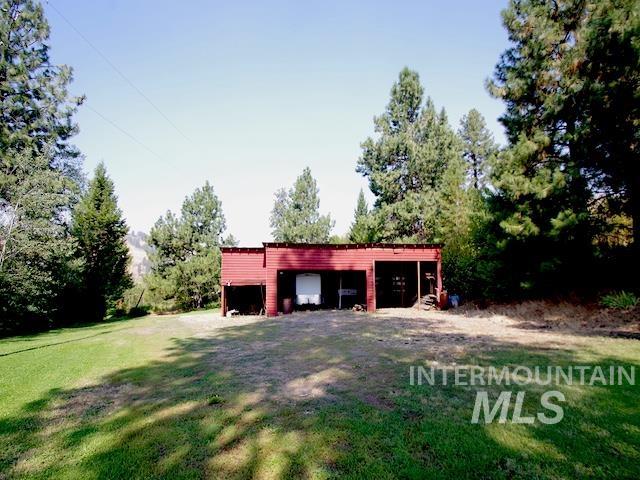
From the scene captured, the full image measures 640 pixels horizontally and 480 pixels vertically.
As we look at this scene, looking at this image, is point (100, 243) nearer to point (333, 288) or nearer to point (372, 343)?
point (333, 288)

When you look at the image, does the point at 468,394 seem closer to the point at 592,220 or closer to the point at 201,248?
the point at 592,220

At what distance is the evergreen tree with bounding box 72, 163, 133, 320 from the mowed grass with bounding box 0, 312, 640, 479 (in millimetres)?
18505

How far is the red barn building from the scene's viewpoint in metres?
17.4

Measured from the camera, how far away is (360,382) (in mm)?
5645

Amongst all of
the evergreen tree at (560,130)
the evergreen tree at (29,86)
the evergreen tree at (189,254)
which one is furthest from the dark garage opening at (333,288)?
the evergreen tree at (29,86)

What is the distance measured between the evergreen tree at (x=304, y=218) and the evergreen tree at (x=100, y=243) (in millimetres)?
15691

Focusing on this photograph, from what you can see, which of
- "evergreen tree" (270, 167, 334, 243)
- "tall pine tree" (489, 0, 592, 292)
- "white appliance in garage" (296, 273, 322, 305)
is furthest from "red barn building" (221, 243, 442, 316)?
"evergreen tree" (270, 167, 334, 243)

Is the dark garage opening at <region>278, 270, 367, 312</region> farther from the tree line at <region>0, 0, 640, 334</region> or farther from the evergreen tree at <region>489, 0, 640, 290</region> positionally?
the evergreen tree at <region>489, 0, 640, 290</region>

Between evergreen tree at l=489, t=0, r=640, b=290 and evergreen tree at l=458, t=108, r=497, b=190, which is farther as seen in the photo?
evergreen tree at l=458, t=108, r=497, b=190

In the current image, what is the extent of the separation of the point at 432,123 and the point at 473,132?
997 cm

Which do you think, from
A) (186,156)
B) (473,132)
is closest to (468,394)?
(186,156)

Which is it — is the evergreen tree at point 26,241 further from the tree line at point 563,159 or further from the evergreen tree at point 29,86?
the tree line at point 563,159

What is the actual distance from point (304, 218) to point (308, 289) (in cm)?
1777

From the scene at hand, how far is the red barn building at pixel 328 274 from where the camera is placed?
17.4m
